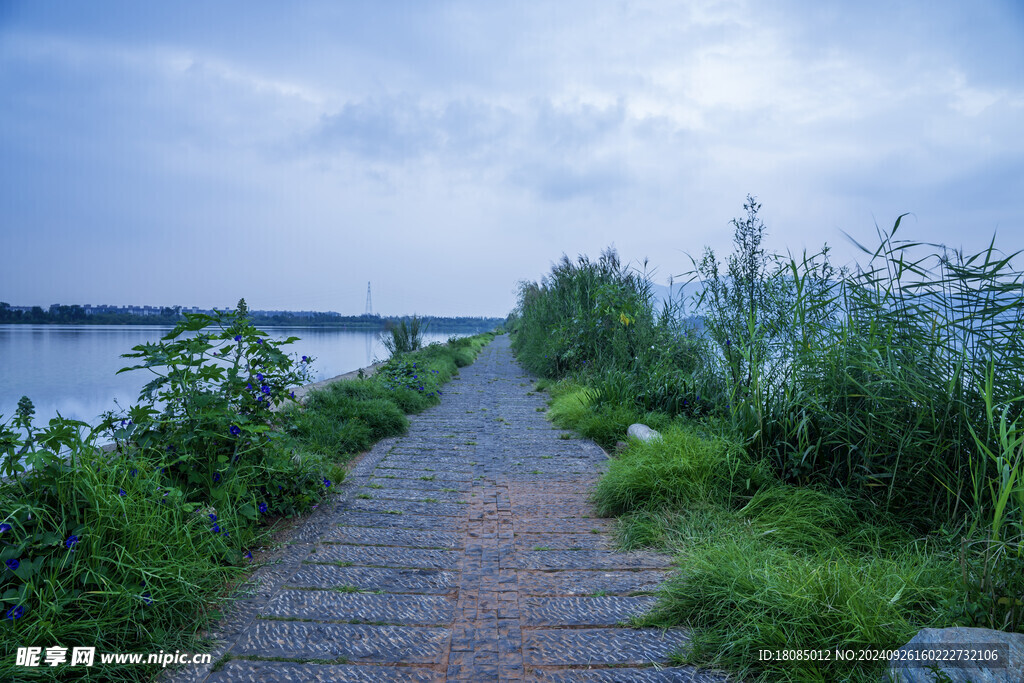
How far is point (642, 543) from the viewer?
2.70 meters

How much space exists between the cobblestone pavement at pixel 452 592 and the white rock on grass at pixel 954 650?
487mm

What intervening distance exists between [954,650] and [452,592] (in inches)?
62.8

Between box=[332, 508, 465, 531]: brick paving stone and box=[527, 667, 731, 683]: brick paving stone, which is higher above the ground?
box=[527, 667, 731, 683]: brick paving stone

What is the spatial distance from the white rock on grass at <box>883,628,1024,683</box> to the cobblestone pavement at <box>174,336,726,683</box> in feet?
1.60

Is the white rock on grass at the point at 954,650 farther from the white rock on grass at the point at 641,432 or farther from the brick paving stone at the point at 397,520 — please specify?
the white rock on grass at the point at 641,432

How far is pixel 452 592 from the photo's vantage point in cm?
224

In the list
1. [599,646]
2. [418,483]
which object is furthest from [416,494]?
[599,646]

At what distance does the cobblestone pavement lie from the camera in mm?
1741

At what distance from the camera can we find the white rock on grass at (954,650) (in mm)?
1317

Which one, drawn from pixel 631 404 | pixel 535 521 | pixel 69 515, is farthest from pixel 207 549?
pixel 631 404

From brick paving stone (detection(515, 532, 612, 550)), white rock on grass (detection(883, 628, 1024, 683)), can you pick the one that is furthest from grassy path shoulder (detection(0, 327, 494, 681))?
white rock on grass (detection(883, 628, 1024, 683))

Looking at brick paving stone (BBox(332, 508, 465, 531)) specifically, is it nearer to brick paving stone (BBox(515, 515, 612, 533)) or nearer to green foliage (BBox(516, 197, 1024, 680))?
brick paving stone (BBox(515, 515, 612, 533))

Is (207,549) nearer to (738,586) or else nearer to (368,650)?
(368,650)

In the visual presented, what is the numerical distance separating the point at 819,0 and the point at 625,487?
4.77 metres
